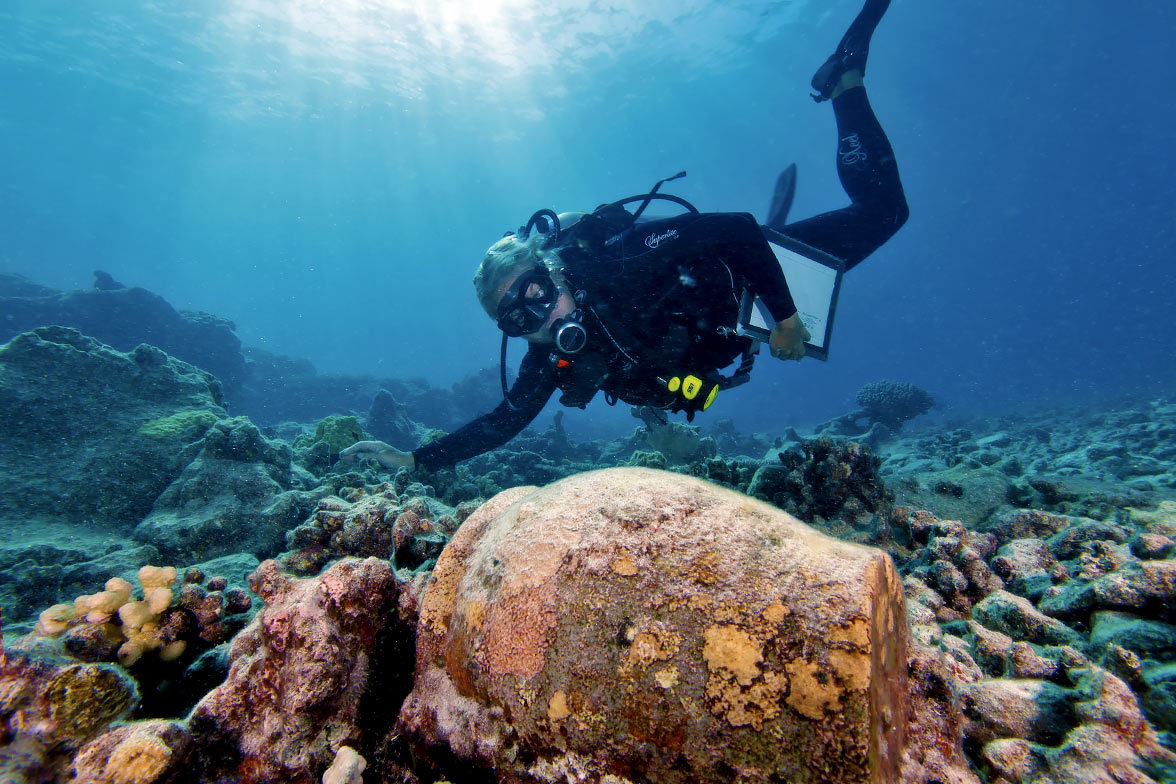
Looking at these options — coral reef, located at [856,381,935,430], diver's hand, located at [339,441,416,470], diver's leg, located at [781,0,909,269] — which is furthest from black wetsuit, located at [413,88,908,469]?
coral reef, located at [856,381,935,430]

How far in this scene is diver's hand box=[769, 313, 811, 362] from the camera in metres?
4.31

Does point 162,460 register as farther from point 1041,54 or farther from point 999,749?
point 1041,54

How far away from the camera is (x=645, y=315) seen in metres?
4.66

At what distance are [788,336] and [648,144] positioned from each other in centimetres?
5390

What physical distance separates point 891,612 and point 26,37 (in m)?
66.1

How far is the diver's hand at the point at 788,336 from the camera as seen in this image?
431 cm

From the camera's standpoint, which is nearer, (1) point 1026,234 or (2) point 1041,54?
(2) point 1041,54

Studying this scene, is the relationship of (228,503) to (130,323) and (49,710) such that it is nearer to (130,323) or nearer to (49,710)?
(49,710)

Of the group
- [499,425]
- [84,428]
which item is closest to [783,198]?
[499,425]

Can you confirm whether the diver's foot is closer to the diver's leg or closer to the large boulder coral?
the diver's leg

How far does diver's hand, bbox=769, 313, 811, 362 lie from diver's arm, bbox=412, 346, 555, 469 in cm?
228

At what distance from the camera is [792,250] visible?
16.0 ft

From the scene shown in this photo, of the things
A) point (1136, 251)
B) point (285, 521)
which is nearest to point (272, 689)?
point (285, 521)

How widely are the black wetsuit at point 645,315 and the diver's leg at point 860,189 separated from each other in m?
2.12
